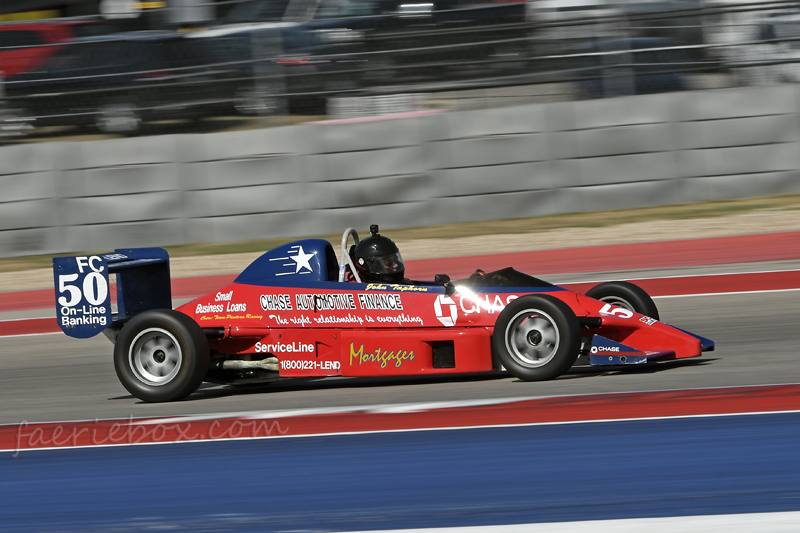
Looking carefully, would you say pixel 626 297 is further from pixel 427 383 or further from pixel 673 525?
pixel 673 525

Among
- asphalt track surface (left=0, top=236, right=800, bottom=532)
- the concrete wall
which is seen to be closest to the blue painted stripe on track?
asphalt track surface (left=0, top=236, right=800, bottom=532)

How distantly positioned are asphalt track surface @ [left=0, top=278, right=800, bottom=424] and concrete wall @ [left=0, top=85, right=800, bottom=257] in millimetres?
4628

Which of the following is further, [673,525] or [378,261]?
[378,261]

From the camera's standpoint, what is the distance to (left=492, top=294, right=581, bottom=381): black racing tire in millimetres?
5902

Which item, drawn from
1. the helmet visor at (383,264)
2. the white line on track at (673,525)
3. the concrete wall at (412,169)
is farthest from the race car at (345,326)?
the concrete wall at (412,169)

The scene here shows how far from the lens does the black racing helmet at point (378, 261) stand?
21.9ft

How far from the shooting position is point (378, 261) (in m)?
6.68

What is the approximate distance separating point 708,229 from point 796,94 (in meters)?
2.20

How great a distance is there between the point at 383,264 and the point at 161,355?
1474 mm

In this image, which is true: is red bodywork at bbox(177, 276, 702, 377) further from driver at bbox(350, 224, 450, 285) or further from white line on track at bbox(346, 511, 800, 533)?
white line on track at bbox(346, 511, 800, 533)

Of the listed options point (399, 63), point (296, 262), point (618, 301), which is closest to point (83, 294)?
point (296, 262)

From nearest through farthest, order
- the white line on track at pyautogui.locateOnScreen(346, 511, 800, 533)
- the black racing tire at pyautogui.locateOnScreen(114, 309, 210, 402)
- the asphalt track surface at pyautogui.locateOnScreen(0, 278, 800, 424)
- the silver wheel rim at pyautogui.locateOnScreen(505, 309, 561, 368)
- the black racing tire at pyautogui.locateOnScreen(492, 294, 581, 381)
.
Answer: the white line on track at pyautogui.locateOnScreen(346, 511, 800, 533) → the black racing tire at pyautogui.locateOnScreen(492, 294, 581, 381) → the silver wheel rim at pyautogui.locateOnScreen(505, 309, 561, 368) → the asphalt track surface at pyautogui.locateOnScreen(0, 278, 800, 424) → the black racing tire at pyautogui.locateOnScreen(114, 309, 210, 402)

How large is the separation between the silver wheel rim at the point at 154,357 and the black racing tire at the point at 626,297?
8.51 ft

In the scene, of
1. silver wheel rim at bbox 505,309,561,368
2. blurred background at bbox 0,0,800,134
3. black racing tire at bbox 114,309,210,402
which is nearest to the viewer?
silver wheel rim at bbox 505,309,561,368
